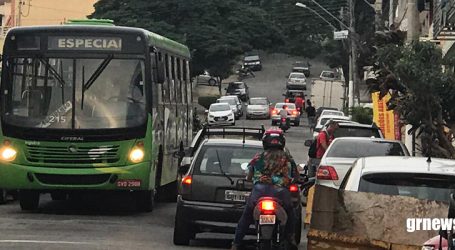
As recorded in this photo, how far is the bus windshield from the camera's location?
58.7 feet

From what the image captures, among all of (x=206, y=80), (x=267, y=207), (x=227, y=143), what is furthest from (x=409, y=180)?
(x=206, y=80)

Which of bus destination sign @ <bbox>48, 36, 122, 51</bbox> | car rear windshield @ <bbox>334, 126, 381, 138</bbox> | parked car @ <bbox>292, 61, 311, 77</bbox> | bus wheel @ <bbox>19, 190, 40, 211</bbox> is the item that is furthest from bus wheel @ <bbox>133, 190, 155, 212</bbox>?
parked car @ <bbox>292, 61, 311, 77</bbox>

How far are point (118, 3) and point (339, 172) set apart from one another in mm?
53729

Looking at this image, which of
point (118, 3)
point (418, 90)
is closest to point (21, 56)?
point (418, 90)

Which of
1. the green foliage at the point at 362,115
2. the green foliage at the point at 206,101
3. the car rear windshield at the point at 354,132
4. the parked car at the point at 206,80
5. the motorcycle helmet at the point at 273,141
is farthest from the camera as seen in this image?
the parked car at the point at 206,80

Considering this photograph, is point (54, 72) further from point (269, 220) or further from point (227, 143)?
point (269, 220)

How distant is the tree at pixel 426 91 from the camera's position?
18500 millimetres

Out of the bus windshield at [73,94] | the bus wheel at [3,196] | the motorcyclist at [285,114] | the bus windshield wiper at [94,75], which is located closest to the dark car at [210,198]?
the bus windshield at [73,94]

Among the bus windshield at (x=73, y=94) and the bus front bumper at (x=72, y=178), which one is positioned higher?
the bus windshield at (x=73, y=94)

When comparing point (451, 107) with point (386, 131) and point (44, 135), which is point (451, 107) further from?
point (386, 131)

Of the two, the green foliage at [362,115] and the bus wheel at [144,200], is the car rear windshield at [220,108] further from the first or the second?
the bus wheel at [144,200]

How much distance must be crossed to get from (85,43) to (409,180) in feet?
33.3

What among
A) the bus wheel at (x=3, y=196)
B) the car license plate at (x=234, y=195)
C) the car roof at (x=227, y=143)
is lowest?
the bus wheel at (x=3, y=196)

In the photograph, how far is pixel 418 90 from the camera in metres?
18.6
